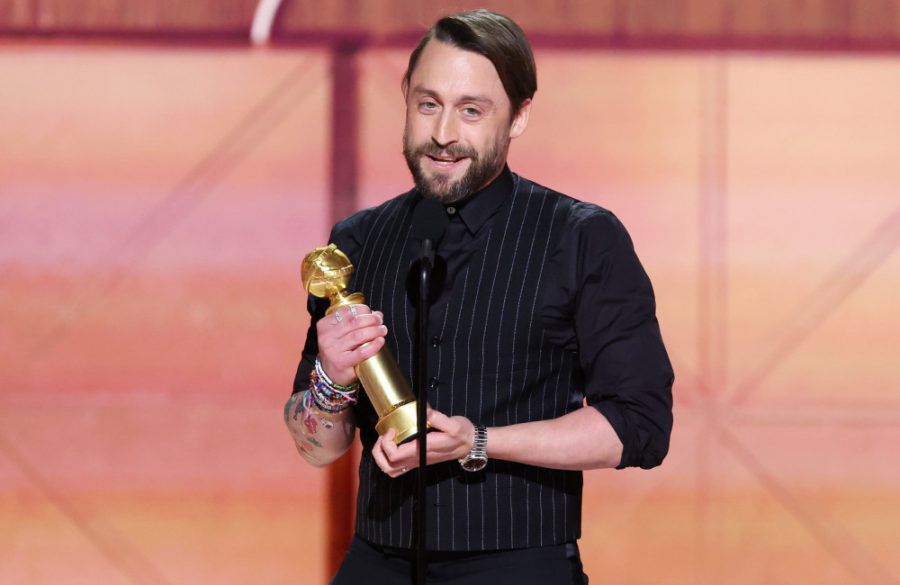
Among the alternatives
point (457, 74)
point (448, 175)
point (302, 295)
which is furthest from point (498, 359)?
point (302, 295)

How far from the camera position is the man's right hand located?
1.29 metres

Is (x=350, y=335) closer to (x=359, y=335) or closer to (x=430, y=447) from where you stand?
(x=359, y=335)

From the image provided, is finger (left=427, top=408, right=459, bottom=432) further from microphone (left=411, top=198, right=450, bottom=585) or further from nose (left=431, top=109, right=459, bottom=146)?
nose (left=431, top=109, right=459, bottom=146)

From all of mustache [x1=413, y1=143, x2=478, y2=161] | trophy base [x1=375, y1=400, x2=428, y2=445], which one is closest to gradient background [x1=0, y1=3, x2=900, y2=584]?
mustache [x1=413, y1=143, x2=478, y2=161]

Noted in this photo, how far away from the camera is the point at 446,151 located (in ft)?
4.76

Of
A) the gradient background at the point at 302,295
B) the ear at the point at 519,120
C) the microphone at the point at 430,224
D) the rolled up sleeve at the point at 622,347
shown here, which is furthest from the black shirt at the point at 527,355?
Result: the gradient background at the point at 302,295

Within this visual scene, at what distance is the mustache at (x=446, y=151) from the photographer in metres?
1.45

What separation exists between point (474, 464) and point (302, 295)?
141 centimetres

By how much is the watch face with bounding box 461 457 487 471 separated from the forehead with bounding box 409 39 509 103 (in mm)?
453

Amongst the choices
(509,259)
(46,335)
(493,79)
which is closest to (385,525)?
(509,259)

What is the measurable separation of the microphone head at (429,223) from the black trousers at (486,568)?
0.40 meters

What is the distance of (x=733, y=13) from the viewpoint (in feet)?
8.51

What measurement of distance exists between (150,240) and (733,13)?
143 centimetres

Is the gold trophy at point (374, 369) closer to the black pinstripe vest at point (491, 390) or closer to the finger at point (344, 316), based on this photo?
the finger at point (344, 316)
